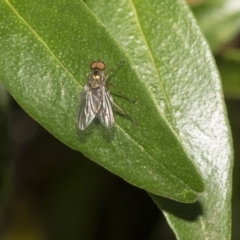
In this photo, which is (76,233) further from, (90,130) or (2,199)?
(90,130)

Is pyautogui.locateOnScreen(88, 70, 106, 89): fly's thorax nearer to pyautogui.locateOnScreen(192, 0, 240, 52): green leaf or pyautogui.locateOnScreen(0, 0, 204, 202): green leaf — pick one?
pyautogui.locateOnScreen(0, 0, 204, 202): green leaf

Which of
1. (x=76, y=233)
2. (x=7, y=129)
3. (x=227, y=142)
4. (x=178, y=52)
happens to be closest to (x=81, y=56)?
(x=178, y=52)

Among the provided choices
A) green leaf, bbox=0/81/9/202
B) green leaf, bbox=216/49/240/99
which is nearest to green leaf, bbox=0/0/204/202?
green leaf, bbox=0/81/9/202

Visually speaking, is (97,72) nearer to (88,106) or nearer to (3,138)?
(88,106)

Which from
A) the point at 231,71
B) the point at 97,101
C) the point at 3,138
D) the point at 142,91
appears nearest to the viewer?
the point at 142,91

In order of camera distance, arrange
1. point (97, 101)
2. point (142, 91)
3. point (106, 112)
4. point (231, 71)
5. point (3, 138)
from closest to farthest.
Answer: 1. point (142, 91)
2. point (106, 112)
3. point (97, 101)
4. point (3, 138)
5. point (231, 71)

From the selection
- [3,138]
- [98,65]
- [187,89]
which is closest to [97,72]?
[98,65]

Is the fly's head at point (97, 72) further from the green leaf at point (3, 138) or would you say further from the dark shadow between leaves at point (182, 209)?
the green leaf at point (3, 138)

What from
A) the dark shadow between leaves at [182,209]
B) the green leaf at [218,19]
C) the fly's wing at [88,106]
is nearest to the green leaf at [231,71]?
the green leaf at [218,19]
